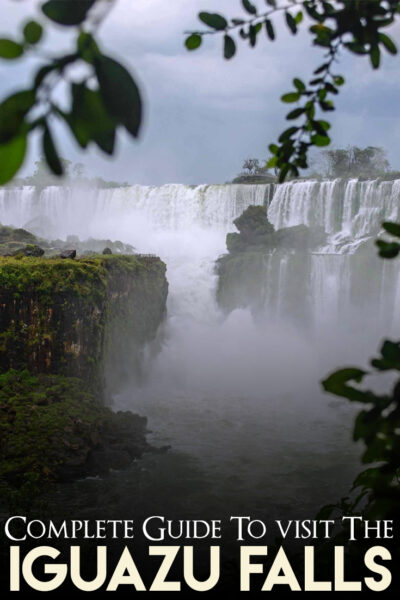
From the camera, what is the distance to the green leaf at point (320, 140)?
1.70 m

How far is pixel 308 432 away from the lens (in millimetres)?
13477

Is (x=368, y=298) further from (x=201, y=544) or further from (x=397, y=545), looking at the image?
(x=397, y=545)

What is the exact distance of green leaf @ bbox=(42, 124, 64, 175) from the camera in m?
0.68

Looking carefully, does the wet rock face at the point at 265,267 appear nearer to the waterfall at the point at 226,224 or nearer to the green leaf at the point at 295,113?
the waterfall at the point at 226,224

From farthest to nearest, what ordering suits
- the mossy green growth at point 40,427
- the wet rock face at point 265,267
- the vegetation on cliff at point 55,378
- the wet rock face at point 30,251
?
the wet rock face at point 265,267 < the wet rock face at point 30,251 < the vegetation on cliff at point 55,378 < the mossy green growth at point 40,427

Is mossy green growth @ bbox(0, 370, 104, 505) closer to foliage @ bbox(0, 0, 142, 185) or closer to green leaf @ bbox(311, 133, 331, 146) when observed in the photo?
green leaf @ bbox(311, 133, 331, 146)

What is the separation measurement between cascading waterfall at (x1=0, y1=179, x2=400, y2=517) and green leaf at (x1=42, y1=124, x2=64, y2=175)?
28.8ft

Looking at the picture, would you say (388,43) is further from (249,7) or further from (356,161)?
(356,161)

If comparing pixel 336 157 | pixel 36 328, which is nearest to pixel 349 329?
pixel 36 328

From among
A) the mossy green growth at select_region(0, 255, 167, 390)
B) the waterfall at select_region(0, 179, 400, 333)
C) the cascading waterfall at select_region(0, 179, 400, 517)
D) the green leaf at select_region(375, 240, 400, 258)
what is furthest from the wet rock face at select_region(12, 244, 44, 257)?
the green leaf at select_region(375, 240, 400, 258)

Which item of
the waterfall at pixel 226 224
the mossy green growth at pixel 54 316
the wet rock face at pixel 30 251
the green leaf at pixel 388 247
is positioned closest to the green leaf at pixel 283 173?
the green leaf at pixel 388 247

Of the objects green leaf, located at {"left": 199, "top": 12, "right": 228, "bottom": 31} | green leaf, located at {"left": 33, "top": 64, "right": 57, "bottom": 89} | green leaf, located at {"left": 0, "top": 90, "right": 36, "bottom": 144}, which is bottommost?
green leaf, located at {"left": 0, "top": 90, "right": 36, "bottom": 144}

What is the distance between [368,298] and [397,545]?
22.5 metres

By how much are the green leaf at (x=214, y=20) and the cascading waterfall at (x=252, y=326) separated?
27.2 ft
